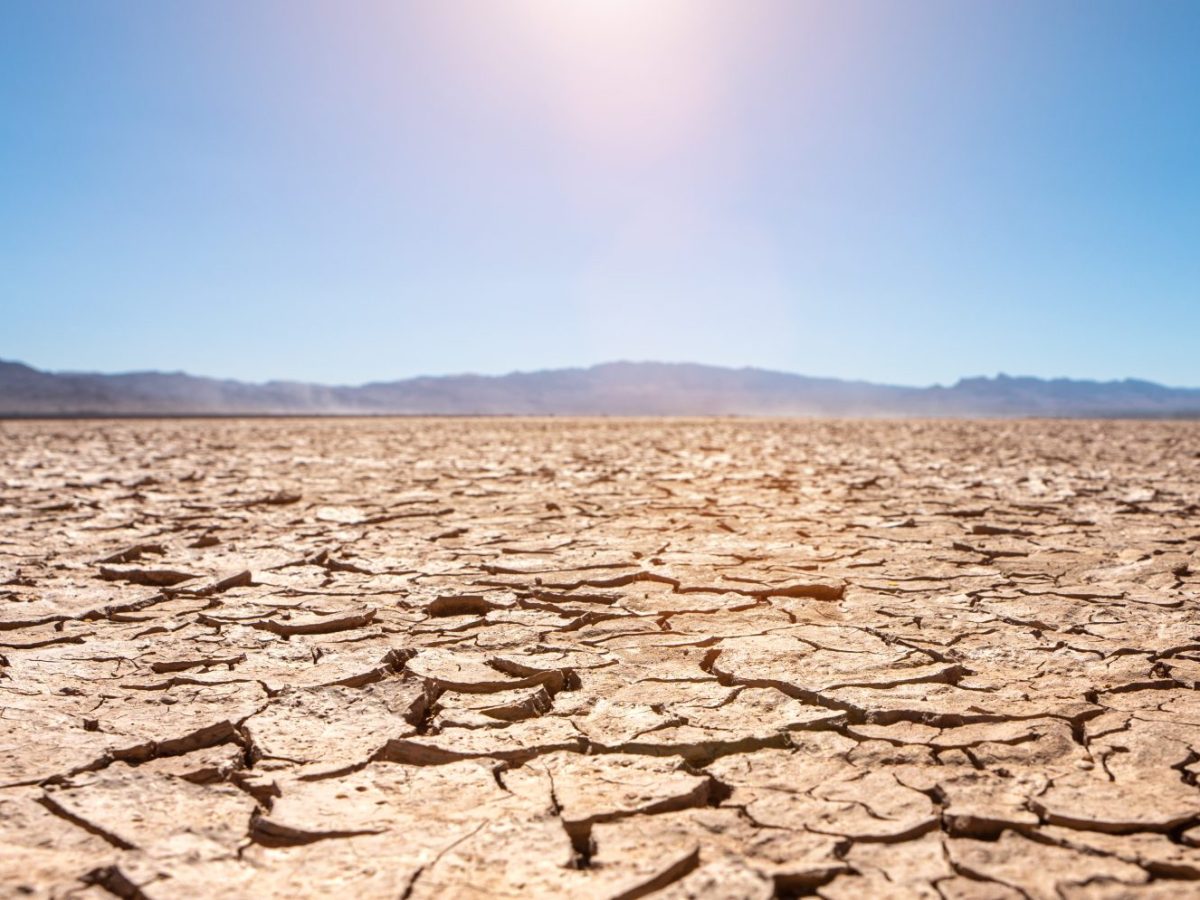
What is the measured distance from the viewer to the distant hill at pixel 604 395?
69.6 meters

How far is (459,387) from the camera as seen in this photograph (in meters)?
94.6

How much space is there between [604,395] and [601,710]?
319 ft

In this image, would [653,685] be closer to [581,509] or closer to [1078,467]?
[581,509]

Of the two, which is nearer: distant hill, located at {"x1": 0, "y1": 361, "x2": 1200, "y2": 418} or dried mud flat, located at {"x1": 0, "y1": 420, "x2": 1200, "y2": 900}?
dried mud flat, located at {"x1": 0, "y1": 420, "x2": 1200, "y2": 900}

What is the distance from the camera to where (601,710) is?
1.85 meters

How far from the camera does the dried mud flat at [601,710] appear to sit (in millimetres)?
1267

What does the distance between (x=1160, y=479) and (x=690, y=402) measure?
87.2 metres

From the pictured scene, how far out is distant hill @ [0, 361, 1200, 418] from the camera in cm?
6962

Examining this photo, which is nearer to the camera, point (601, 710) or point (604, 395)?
point (601, 710)

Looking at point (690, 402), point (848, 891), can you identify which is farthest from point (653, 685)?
point (690, 402)

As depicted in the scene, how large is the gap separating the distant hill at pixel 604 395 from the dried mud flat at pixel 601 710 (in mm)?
64955

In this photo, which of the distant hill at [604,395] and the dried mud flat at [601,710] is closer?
the dried mud flat at [601,710]

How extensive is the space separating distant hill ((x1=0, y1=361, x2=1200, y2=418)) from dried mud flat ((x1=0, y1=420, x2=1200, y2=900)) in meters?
65.0

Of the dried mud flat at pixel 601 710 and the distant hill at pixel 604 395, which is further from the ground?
the distant hill at pixel 604 395
